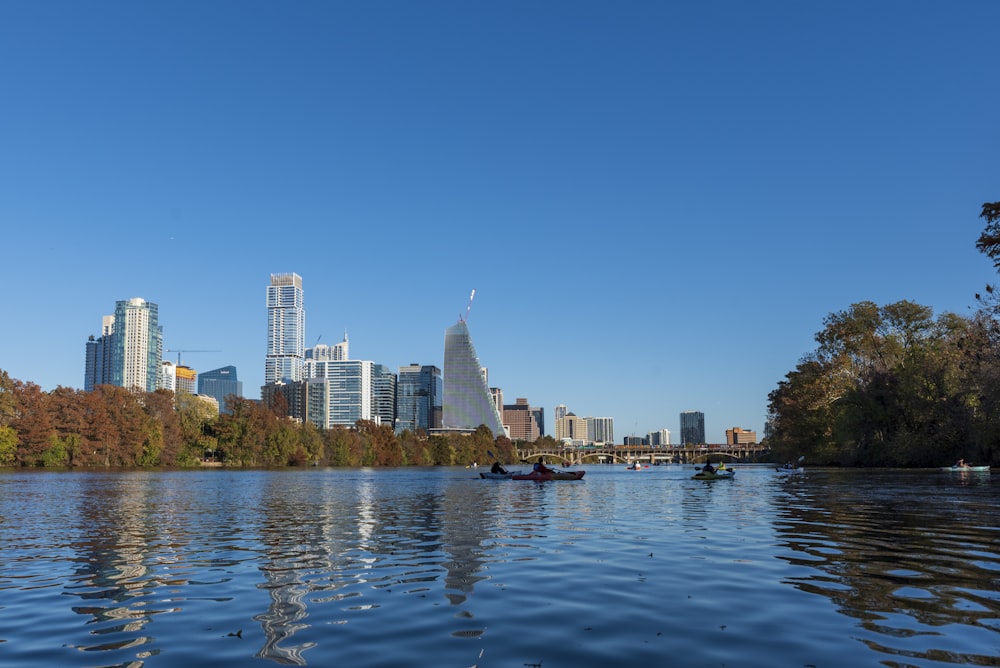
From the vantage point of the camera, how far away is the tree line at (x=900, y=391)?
3068 inches

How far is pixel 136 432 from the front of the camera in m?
137

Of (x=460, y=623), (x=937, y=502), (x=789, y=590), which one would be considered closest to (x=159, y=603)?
(x=460, y=623)

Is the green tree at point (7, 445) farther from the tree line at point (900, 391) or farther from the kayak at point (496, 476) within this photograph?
the tree line at point (900, 391)

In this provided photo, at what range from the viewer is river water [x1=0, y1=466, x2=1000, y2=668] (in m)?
10.8

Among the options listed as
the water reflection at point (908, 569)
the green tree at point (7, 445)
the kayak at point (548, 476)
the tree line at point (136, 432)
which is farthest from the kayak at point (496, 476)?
the green tree at point (7, 445)

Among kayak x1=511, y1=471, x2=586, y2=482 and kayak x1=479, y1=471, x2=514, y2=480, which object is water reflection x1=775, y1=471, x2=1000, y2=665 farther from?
kayak x1=479, y1=471, x2=514, y2=480

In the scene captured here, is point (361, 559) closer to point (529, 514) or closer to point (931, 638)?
point (931, 638)

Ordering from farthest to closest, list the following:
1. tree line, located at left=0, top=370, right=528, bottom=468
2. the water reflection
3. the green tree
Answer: tree line, located at left=0, top=370, right=528, bottom=468
the green tree
the water reflection

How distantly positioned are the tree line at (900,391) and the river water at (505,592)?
168ft

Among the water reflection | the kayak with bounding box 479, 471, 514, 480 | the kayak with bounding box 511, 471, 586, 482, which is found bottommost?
the kayak with bounding box 479, 471, 514, 480

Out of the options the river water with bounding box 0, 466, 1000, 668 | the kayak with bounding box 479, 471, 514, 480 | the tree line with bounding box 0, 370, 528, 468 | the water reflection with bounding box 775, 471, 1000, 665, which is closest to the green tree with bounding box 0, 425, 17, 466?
the tree line with bounding box 0, 370, 528, 468

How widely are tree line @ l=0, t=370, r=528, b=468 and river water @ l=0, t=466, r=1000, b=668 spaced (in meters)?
105

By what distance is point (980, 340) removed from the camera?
7025 centimetres

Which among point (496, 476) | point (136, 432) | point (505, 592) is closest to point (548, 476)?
point (496, 476)
